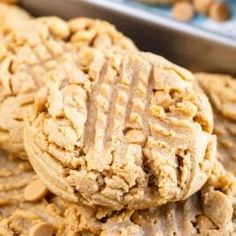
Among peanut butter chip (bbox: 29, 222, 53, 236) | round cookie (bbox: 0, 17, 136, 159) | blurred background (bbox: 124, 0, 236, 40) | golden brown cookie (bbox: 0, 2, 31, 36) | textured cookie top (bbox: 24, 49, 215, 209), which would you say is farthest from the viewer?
blurred background (bbox: 124, 0, 236, 40)

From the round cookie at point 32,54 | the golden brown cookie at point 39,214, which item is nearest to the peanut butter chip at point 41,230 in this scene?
the golden brown cookie at point 39,214

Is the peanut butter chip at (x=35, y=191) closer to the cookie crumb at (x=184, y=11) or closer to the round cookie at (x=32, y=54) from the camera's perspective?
the round cookie at (x=32, y=54)

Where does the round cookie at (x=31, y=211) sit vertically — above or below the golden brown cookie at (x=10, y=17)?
below

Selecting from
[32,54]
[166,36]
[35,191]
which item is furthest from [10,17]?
[35,191]

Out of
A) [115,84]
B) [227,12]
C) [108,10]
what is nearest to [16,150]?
[115,84]

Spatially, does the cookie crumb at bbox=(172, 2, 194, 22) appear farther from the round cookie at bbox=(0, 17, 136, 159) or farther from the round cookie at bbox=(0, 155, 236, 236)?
the round cookie at bbox=(0, 155, 236, 236)

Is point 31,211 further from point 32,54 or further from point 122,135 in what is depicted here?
point 32,54

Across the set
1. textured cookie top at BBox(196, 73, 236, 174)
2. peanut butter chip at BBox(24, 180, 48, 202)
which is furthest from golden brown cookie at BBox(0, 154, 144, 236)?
textured cookie top at BBox(196, 73, 236, 174)
